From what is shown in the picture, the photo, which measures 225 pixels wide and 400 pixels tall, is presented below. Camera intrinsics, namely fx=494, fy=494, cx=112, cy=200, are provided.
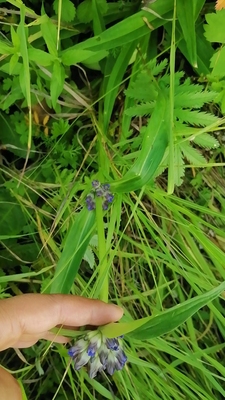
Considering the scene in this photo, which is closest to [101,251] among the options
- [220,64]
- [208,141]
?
[208,141]

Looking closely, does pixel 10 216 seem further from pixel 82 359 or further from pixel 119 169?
pixel 82 359

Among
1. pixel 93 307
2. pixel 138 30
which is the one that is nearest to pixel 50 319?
pixel 93 307

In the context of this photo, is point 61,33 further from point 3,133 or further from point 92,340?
point 92,340

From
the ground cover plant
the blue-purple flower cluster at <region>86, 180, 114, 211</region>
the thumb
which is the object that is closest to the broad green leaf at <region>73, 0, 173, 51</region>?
the ground cover plant

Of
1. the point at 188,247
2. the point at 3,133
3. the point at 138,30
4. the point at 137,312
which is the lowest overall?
the point at 137,312

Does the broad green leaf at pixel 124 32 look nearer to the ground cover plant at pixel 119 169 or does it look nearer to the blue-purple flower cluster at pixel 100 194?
the ground cover plant at pixel 119 169

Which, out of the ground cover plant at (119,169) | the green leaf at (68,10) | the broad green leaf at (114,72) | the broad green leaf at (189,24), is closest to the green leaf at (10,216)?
the ground cover plant at (119,169)

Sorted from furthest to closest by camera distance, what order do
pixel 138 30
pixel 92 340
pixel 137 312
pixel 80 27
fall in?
pixel 137 312 → pixel 80 27 → pixel 138 30 → pixel 92 340
